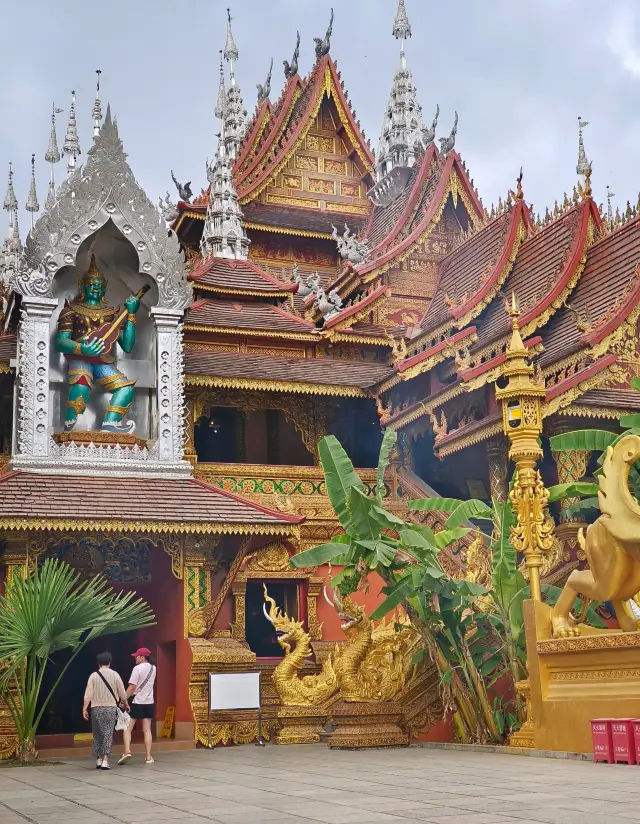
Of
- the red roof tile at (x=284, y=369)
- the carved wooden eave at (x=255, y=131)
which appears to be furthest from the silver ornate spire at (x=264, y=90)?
the red roof tile at (x=284, y=369)

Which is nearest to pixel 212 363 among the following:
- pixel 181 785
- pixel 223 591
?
pixel 223 591

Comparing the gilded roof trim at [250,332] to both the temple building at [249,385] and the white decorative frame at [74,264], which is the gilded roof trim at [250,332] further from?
the white decorative frame at [74,264]

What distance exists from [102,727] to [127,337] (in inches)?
301

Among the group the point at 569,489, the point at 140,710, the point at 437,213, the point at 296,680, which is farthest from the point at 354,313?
the point at 140,710

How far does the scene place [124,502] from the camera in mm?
15273

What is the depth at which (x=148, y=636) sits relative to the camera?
55.5 ft

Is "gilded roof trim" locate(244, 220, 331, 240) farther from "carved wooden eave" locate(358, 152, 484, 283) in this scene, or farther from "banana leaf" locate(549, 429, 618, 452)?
"banana leaf" locate(549, 429, 618, 452)

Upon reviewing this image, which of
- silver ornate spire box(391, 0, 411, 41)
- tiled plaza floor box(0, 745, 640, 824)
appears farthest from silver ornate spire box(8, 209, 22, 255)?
tiled plaza floor box(0, 745, 640, 824)

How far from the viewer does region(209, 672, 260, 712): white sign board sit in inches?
548

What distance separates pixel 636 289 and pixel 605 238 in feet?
7.88

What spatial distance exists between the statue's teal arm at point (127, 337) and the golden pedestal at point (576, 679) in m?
8.44

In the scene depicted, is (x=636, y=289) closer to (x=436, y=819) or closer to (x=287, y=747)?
(x=287, y=747)

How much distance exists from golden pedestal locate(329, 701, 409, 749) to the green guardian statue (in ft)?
20.5

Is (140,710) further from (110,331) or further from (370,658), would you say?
(110,331)
